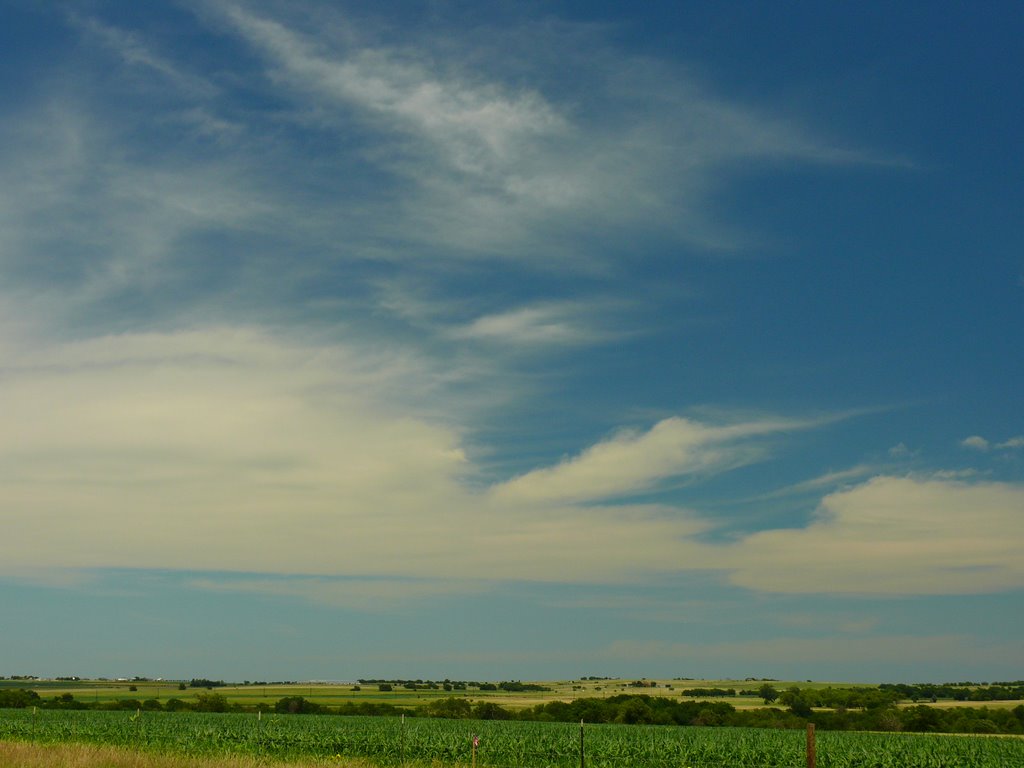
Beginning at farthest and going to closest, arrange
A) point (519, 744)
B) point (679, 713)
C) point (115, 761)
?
point (679, 713) → point (519, 744) → point (115, 761)

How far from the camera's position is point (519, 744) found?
42.6 metres

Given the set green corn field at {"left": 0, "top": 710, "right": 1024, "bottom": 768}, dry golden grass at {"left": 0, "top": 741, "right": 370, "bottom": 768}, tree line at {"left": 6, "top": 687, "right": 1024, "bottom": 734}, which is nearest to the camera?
dry golden grass at {"left": 0, "top": 741, "right": 370, "bottom": 768}

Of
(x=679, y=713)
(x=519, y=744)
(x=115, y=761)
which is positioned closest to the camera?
(x=115, y=761)

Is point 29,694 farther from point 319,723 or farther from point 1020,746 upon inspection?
point 1020,746

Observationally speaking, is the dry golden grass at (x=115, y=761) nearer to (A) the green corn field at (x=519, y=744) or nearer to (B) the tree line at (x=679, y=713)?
(A) the green corn field at (x=519, y=744)

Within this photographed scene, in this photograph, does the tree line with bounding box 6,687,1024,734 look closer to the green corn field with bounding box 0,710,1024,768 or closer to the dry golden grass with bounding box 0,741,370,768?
the green corn field with bounding box 0,710,1024,768

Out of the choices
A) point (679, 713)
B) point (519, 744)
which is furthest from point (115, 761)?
point (679, 713)

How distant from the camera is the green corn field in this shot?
128 feet

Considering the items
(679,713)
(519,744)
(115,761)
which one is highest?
(115,761)

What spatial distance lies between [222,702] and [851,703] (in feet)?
224

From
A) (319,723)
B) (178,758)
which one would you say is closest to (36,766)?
(178,758)

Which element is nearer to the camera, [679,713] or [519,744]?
[519,744]

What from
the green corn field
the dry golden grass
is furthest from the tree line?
the dry golden grass

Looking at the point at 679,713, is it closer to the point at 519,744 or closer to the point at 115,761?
the point at 519,744
